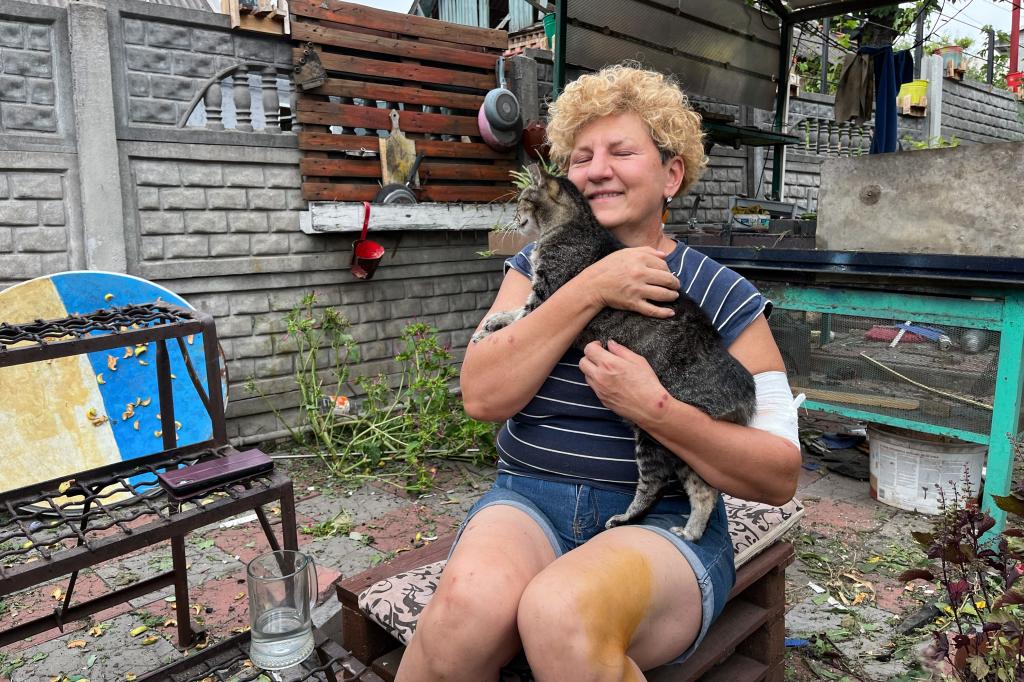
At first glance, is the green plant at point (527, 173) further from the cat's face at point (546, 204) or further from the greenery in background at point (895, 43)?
the greenery in background at point (895, 43)

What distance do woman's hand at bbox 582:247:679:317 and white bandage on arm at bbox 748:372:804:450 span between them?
33cm

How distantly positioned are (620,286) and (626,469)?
1.59ft

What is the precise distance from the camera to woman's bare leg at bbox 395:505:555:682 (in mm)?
1420

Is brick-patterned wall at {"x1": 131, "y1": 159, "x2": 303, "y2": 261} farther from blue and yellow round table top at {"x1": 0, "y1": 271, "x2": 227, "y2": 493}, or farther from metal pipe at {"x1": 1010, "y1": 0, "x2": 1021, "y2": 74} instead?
metal pipe at {"x1": 1010, "y1": 0, "x2": 1021, "y2": 74}

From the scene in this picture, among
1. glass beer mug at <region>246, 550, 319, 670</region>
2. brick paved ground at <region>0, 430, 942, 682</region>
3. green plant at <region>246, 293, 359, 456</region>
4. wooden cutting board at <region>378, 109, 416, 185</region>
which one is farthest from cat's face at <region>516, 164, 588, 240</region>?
wooden cutting board at <region>378, 109, 416, 185</region>

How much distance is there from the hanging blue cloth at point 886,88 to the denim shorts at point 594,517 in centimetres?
703

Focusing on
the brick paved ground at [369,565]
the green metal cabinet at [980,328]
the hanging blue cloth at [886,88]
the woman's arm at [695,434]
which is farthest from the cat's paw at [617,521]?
the hanging blue cloth at [886,88]

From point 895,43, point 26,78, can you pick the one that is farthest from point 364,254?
point 895,43

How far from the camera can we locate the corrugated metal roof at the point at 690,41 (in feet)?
19.1

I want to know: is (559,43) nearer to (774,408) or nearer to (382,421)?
(382,421)

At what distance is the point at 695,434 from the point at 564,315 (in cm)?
44

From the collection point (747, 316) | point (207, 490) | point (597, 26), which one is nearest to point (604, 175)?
point (747, 316)

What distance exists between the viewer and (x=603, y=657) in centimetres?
135

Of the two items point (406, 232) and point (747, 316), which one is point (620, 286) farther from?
point (406, 232)
